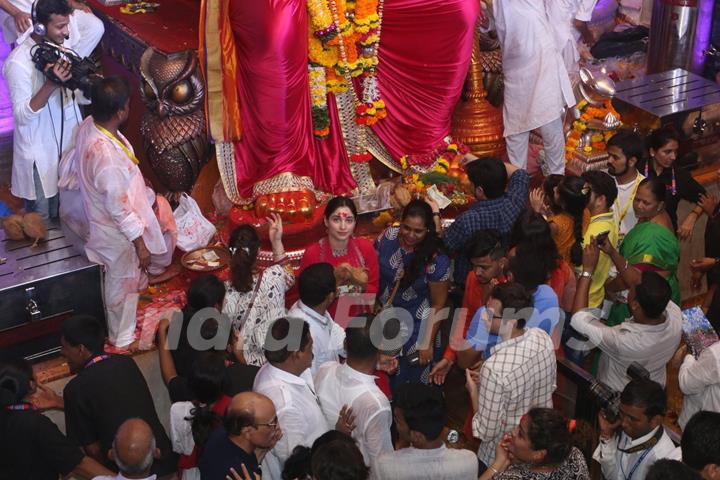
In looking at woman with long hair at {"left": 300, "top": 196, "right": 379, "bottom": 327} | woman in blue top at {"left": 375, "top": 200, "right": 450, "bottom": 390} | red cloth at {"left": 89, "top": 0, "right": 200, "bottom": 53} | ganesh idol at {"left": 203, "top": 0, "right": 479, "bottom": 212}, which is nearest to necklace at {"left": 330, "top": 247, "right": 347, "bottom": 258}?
woman with long hair at {"left": 300, "top": 196, "right": 379, "bottom": 327}

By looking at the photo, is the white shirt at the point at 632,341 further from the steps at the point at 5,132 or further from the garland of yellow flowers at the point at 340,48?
the steps at the point at 5,132

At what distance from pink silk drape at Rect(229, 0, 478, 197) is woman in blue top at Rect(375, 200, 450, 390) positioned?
4.16ft

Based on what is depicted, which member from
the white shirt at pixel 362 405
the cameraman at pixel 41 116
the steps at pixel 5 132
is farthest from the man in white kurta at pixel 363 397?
the steps at pixel 5 132

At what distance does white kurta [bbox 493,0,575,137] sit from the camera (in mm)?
6535

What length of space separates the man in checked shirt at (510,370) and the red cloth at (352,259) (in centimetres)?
96

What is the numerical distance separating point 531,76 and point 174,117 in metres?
2.28

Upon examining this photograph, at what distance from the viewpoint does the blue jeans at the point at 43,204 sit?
6.11 meters

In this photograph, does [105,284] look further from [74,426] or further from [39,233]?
[74,426]

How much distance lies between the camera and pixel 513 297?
13.7 ft

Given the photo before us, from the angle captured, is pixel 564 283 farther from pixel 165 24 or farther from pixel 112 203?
pixel 165 24

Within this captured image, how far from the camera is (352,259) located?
5.10 m

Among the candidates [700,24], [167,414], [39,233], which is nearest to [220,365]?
[167,414]

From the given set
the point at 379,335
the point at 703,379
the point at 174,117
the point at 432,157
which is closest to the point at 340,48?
the point at 432,157

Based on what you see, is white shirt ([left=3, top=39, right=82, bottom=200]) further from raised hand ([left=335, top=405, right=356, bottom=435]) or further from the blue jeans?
raised hand ([left=335, top=405, right=356, bottom=435])
